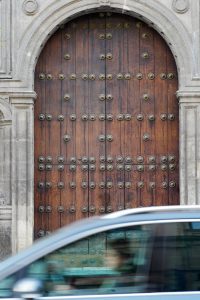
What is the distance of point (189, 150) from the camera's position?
10727mm

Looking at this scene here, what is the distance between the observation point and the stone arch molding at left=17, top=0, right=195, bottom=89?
35.4ft

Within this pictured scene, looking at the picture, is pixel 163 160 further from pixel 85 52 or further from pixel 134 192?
pixel 85 52

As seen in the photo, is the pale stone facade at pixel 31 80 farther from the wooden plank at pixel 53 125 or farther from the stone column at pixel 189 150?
the wooden plank at pixel 53 125

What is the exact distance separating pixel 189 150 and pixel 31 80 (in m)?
2.25

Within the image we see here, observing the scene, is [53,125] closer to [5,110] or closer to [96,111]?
[96,111]

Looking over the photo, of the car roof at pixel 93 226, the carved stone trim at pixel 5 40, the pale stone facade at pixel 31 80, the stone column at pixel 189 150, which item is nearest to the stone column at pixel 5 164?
the pale stone facade at pixel 31 80

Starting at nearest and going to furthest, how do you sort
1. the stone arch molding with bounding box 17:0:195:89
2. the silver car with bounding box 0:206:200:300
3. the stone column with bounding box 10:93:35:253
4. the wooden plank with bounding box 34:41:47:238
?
the silver car with bounding box 0:206:200:300 → the stone column with bounding box 10:93:35:253 → the stone arch molding with bounding box 17:0:195:89 → the wooden plank with bounding box 34:41:47:238

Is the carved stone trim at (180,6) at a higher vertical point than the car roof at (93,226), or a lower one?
higher

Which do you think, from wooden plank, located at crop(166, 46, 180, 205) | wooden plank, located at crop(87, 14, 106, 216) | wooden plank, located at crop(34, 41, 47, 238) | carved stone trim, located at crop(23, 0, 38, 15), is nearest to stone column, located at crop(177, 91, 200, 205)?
wooden plank, located at crop(166, 46, 180, 205)

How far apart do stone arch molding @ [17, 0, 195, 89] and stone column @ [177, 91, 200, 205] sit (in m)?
0.34

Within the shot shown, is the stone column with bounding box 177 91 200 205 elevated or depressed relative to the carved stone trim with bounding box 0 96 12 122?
depressed

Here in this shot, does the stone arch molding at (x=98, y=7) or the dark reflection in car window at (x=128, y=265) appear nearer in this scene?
the dark reflection in car window at (x=128, y=265)

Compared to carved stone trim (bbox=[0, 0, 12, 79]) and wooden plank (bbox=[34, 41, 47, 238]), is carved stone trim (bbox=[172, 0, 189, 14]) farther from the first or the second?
carved stone trim (bbox=[0, 0, 12, 79])

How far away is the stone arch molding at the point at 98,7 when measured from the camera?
10797 mm
